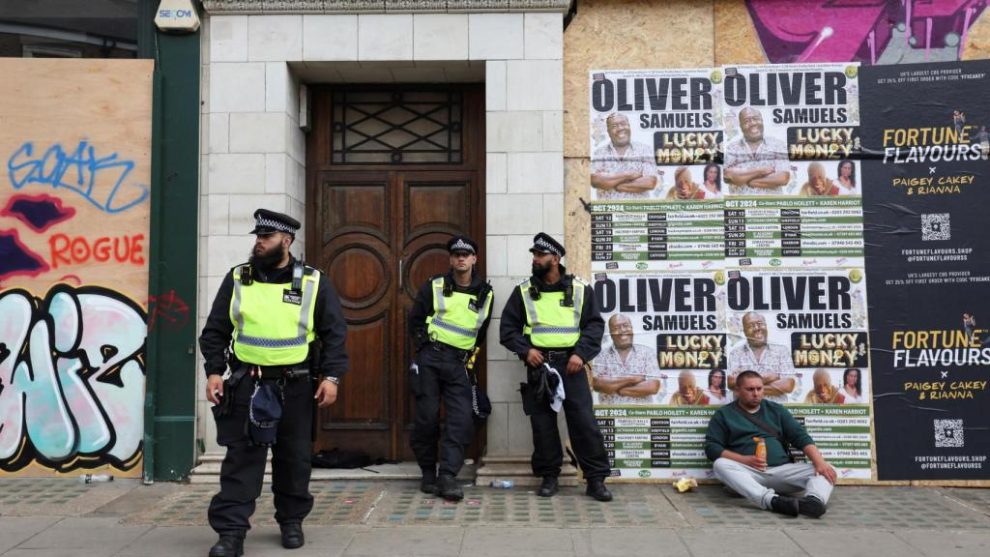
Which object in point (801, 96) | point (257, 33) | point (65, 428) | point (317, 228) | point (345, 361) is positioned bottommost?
point (65, 428)

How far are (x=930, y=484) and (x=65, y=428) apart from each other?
7.62 metres

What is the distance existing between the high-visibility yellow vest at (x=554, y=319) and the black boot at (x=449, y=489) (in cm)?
129

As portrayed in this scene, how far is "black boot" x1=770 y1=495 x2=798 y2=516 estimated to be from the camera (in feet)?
18.8

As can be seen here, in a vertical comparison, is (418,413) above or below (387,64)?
below

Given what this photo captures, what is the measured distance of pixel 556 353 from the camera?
21.0 ft

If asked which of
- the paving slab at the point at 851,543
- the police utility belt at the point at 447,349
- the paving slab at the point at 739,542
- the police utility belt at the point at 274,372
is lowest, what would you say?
the paving slab at the point at 851,543

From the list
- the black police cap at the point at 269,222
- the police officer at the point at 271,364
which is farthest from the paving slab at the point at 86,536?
the black police cap at the point at 269,222

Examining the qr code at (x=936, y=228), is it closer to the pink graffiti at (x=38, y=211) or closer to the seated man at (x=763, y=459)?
the seated man at (x=763, y=459)

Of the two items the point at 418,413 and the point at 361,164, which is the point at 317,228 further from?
the point at 418,413

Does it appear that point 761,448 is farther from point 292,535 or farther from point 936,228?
point 292,535

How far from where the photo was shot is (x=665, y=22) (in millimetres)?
7145

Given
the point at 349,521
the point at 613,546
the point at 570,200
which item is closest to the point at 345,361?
the point at 349,521

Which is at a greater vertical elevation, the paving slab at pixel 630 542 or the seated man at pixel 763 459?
Answer: the seated man at pixel 763 459

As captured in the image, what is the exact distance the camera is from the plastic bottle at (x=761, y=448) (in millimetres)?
6228
